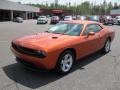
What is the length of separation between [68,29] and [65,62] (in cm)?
146

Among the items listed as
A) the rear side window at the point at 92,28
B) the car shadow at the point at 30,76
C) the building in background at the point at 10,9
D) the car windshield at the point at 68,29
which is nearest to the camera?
the car shadow at the point at 30,76

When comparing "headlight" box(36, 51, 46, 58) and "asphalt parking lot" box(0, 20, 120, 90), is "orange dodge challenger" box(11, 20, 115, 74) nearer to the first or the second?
"headlight" box(36, 51, 46, 58)

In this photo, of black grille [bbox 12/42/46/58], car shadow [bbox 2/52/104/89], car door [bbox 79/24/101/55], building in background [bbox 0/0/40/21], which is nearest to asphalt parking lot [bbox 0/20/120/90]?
car shadow [bbox 2/52/104/89]

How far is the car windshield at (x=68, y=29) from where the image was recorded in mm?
6817

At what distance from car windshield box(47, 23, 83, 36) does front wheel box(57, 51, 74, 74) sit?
905 mm

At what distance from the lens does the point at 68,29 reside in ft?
23.0

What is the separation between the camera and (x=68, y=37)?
6.35 m

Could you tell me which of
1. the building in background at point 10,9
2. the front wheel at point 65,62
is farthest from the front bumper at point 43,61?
the building in background at point 10,9

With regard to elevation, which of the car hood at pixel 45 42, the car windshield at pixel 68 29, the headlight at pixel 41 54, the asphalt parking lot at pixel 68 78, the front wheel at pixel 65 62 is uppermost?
the car windshield at pixel 68 29

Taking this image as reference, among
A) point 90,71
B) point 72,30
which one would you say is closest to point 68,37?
point 72,30

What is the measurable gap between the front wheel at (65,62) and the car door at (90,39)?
33.0 inches

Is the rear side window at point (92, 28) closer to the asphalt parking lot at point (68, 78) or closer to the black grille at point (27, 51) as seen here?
the asphalt parking lot at point (68, 78)

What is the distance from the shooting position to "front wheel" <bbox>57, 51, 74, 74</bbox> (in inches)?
225

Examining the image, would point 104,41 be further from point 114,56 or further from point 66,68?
point 66,68
